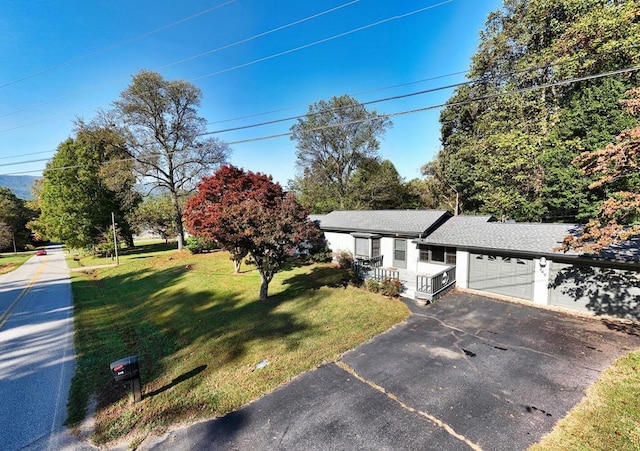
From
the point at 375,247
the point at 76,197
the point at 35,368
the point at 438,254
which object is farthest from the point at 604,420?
the point at 76,197

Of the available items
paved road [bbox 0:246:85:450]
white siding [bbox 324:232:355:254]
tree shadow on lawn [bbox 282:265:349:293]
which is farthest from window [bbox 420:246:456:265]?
paved road [bbox 0:246:85:450]

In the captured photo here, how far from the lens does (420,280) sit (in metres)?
11.9

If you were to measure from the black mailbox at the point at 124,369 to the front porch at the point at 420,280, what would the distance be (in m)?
9.64

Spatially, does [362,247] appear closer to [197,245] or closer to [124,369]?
[124,369]

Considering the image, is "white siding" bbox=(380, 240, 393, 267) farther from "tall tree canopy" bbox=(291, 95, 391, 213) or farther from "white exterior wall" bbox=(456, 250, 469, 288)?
"tall tree canopy" bbox=(291, 95, 391, 213)

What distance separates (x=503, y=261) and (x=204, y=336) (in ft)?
40.2

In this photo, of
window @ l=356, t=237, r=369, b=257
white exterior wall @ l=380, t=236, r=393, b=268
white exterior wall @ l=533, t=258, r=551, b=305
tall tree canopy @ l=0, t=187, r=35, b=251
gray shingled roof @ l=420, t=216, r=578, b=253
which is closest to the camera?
white exterior wall @ l=533, t=258, r=551, b=305

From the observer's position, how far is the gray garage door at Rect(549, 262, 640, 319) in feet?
29.0

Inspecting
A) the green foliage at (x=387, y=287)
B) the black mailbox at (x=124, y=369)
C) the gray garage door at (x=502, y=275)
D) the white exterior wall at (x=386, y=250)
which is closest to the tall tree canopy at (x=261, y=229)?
the green foliage at (x=387, y=287)

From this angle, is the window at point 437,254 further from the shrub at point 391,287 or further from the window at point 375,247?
the window at point 375,247

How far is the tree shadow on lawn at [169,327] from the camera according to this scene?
7113mm

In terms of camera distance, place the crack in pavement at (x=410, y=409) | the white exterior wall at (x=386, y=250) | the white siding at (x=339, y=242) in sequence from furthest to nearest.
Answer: the white siding at (x=339, y=242), the white exterior wall at (x=386, y=250), the crack in pavement at (x=410, y=409)

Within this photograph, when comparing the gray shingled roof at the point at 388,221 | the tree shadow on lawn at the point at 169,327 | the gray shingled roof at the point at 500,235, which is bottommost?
the tree shadow on lawn at the point at 169,327

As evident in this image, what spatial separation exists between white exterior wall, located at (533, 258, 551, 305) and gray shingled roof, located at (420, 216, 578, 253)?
2.24ft
